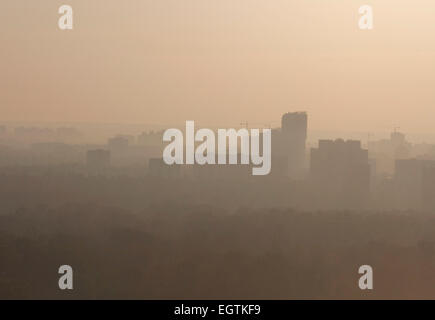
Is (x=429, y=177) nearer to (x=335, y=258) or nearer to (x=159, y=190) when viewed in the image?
(x=335, y=258)

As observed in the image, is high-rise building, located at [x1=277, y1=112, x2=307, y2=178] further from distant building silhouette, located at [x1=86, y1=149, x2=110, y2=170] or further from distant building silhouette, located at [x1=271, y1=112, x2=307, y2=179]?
distant building silhouette, located at [x1=86, y1=149, x2=110, y2=170]

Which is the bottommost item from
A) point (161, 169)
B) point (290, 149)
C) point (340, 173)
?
point (161, 169)

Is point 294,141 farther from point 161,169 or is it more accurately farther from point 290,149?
point 161,169

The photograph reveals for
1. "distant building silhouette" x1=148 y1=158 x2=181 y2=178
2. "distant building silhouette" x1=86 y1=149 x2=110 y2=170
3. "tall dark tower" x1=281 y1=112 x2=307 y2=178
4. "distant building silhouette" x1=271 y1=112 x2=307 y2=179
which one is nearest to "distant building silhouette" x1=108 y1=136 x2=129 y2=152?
"distant building silhouette" x1=86 y1=149 x2=110 y2=170

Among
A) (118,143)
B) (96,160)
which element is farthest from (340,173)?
(96,160)

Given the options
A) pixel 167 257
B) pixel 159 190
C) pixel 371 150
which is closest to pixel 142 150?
pixel 159 190
